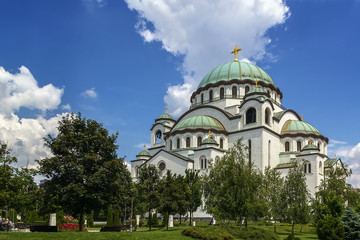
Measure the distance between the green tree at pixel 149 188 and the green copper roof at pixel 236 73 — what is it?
2630cm

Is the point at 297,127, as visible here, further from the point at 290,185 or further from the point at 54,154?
the point at 54,154

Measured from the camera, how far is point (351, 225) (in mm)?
22766

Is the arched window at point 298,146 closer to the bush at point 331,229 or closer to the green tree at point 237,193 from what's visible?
the green tree at point 237,193

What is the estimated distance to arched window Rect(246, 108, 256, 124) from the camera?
155ft

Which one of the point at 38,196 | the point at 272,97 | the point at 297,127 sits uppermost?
the point at 272,97

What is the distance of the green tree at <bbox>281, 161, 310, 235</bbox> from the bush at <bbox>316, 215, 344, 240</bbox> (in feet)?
19.6

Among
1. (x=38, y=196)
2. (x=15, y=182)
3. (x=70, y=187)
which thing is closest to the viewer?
(x=70, y=187)

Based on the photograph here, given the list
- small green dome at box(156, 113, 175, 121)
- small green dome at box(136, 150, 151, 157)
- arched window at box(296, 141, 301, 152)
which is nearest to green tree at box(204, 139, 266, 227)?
arched window at box(296, 141, 301, 152)

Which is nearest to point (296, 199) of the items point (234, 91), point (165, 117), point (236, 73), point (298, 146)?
point (298, 146)

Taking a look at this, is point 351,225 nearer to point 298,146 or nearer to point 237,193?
point 237,193

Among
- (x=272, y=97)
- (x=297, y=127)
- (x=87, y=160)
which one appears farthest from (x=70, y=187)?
(x=272, y=97)

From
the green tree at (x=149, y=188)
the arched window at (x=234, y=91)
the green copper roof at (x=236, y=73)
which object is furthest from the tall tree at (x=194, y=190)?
the green copper roof at (x=236, y=73)

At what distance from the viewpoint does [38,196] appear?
78.3 ft

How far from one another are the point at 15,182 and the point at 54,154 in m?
4.91
